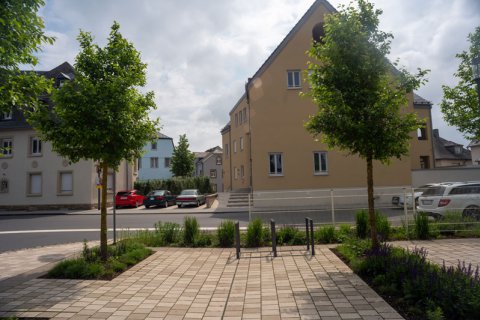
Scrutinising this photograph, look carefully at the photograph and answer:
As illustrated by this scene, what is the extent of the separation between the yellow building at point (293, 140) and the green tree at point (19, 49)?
2036 centimetres

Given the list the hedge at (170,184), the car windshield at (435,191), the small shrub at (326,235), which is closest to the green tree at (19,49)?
the small shrub at (326,235)

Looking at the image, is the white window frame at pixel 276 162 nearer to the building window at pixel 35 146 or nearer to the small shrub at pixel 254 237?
the small shrub at pixel 254 237

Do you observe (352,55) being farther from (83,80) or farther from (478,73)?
→ (83,80)

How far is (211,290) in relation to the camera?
5875 millimetres

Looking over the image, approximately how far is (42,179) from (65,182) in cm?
196

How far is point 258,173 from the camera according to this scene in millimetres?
25500

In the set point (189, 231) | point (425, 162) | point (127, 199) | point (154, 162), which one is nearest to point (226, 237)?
point (189, 231)

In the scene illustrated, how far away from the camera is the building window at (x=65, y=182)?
28984 mm

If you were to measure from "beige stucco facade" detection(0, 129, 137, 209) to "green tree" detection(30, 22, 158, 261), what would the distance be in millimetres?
22384

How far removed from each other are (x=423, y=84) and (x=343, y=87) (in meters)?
1.68

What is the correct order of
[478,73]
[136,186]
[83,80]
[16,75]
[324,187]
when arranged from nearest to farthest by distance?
[16,75]
[478,73]
[83,80]
[324,187]
[136,186]

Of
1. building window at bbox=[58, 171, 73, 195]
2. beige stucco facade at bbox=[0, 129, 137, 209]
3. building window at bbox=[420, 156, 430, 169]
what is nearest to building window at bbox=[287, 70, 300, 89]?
beige stucco facade at bbox=[0, 129, 137, 209]

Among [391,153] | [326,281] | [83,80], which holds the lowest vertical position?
[326,281]

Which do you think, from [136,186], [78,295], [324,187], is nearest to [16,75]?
[78,295]
